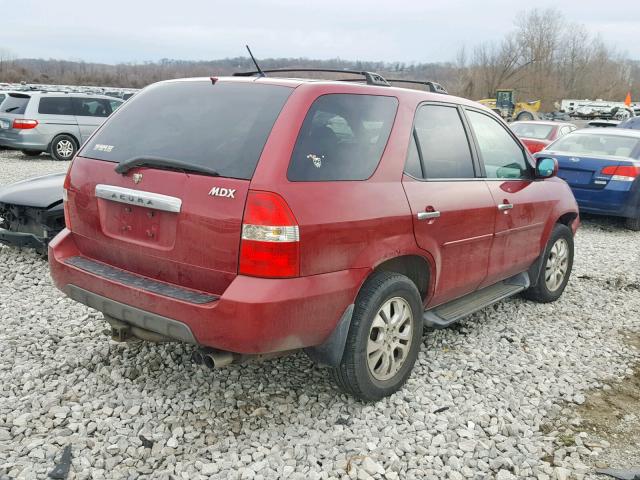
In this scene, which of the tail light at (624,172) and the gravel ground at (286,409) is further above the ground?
the tail light at (624,172)

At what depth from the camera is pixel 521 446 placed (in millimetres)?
3275

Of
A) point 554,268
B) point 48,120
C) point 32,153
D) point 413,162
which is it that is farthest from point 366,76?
point 32,153

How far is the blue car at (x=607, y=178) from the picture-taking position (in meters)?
9.18

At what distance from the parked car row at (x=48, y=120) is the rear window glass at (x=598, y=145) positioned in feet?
39.0

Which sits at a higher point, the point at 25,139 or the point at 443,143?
the point at 443,143

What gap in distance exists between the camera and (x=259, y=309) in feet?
9.19

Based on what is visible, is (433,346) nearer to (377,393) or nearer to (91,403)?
(377,393)

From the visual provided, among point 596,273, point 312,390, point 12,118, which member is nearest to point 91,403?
point 312,390

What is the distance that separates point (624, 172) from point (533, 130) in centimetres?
617

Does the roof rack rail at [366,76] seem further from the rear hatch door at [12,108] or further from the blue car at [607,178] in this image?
the rear hatch door at [12,108]

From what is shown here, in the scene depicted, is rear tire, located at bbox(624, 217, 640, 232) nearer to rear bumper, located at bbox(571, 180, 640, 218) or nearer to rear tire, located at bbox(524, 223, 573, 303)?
rear bumper, located at bbox(571, 180, 640, 218)

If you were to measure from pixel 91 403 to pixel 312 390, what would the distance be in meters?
1.28

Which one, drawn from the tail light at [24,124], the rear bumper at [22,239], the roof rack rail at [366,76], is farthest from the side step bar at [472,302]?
the tail light at [24,124]

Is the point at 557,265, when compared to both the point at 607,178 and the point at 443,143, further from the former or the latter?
the point at 607,178
